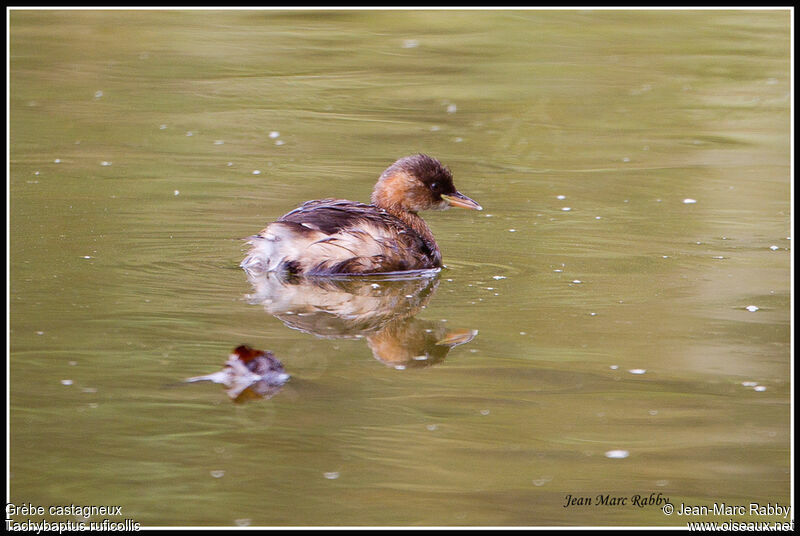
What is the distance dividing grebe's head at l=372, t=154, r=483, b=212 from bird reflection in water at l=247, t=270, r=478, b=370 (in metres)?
0.64

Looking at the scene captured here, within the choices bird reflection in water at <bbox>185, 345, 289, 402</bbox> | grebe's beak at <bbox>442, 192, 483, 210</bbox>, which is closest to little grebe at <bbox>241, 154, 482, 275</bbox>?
grebe's beak at <bbox>442, 192, 483, 210</bbox>

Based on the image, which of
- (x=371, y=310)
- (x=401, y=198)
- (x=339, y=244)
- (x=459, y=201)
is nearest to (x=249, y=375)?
(x=371, y=310)

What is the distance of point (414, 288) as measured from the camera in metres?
7.44

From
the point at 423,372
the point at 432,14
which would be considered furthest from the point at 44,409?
the point at 432,14

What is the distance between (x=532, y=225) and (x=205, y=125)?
4.08 m

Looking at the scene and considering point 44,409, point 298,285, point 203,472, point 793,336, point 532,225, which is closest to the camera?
point 203,472

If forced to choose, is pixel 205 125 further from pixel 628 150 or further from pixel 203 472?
pixel 203 472

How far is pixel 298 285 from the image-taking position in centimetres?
739

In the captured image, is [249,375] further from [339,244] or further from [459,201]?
[459,201]

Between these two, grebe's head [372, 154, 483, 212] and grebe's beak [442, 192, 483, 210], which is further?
grebe's beak [442, 192, 483, 210]

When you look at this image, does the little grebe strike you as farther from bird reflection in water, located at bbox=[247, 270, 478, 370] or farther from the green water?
the green water

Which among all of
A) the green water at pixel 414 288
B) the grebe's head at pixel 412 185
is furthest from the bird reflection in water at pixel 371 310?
the grebe's head at pixel 412 185

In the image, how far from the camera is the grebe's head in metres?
8.10

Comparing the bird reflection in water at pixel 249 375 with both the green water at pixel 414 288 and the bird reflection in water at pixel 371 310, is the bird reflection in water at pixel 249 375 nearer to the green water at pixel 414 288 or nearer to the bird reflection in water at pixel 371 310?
the green water at pixel 414 288
